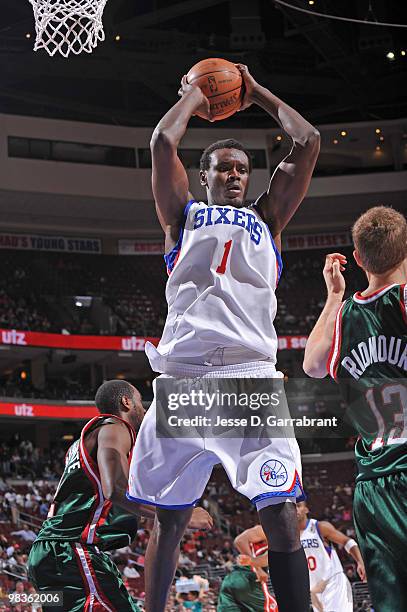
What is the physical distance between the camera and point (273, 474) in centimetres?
376

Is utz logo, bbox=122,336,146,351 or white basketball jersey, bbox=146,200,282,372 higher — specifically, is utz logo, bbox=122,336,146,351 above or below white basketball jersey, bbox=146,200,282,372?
above

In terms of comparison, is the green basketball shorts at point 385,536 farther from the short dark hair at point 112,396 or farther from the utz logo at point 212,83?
the utz logo at point 212,83

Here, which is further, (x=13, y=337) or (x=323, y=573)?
(x=13, y=337)

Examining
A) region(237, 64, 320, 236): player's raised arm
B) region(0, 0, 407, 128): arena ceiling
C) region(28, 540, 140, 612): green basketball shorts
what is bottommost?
region(28, 540, 140, 612): green basketball shorts

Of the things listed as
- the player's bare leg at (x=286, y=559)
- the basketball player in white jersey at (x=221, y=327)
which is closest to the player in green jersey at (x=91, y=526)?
the basketball player in white jersey at (x=221, y=327)

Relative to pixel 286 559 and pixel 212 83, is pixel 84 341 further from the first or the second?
pixel 286 559

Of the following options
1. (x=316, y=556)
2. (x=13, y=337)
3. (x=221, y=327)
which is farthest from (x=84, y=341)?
(x=221, y=327)

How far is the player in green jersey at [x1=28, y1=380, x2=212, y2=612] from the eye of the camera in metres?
4.51

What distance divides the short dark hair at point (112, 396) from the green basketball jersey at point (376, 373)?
1796mm

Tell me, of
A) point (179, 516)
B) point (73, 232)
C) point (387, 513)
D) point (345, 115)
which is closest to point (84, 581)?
point (179, 516)

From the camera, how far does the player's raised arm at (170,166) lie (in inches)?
169

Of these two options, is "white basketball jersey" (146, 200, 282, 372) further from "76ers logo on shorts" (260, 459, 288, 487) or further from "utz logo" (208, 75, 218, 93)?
"utz logo" (208, 75, 218, 93)

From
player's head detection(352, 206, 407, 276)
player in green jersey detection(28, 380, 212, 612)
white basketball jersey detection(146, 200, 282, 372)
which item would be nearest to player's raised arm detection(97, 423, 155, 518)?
player in green jersey detection(28, 380, 212, 612)

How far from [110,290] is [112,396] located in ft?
78.3
